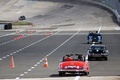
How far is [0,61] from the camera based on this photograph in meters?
44.0

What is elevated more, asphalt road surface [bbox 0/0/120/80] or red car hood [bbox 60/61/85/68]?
asphalt road surface [bbox 0/0/120/80]

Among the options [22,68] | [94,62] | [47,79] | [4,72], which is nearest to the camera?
[47,79]

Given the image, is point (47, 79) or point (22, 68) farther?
point (22, 68)

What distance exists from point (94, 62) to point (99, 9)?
116 meters

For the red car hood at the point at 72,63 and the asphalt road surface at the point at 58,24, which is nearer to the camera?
the red car hood at the point at 72,63

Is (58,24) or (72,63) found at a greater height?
(58,24)

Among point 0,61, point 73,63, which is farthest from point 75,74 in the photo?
point 0,61

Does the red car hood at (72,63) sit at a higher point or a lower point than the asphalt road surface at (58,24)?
lower

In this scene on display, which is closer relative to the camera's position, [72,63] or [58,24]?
[72,63]

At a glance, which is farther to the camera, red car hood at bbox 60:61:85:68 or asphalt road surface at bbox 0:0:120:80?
asphalt road surface at bbox 0:0:120:80

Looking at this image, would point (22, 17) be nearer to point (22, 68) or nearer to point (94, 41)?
point (94, 41)

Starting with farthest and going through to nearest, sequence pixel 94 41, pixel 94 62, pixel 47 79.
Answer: pixel 94 41 → pixel 94 62 → pixel 47 79

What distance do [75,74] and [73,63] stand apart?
0.77 metres

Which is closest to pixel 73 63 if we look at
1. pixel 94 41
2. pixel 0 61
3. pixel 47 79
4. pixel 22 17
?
pixel 47 79
